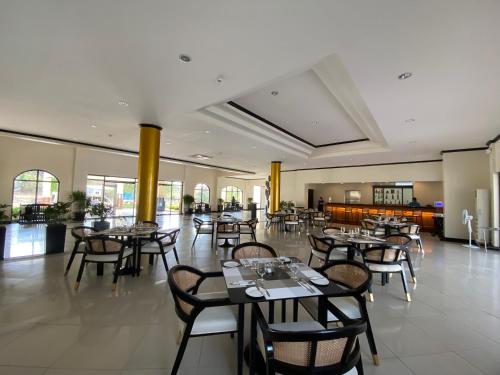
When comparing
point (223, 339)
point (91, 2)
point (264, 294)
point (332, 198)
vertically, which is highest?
point (91, 2)

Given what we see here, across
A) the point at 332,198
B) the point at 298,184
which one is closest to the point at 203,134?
the point at 298,184

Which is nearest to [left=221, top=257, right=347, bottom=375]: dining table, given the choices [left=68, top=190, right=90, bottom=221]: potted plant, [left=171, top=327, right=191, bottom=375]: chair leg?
[left=171, top=327, right=191, bottom=375]: chair leg

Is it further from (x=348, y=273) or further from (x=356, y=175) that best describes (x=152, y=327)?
(x=356, y=175)

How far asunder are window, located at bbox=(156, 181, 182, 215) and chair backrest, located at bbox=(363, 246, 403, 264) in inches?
555

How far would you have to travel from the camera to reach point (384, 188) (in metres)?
12.5

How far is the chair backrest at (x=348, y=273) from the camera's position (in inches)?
86.8

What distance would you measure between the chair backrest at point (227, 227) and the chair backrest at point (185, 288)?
147 inches

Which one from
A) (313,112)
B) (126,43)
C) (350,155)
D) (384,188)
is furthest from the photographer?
(384,188)

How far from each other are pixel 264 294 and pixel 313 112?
5049 mm

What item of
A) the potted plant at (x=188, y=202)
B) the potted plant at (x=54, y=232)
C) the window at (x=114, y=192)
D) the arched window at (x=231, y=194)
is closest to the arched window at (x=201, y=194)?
the potted plant at (x=188, y=202)

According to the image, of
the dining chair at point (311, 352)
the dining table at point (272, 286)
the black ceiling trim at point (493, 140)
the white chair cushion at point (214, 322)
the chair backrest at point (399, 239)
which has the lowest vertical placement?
the white chair cushion at point (214, 322)

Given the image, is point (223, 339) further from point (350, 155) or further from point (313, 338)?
point (350, 155)

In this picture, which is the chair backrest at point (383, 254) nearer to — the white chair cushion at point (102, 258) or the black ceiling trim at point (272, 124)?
the white chair cushion at point (102, 258)

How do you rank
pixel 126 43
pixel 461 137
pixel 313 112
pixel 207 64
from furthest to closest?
pixel 461 137 < pixel 313 112 < pixel 207 64 < pixel 126 43
